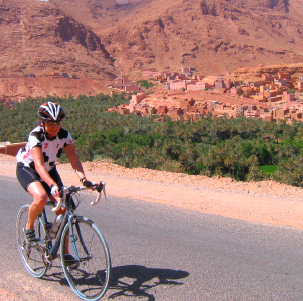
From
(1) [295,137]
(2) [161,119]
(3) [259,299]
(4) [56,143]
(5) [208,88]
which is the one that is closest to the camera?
(3) [259,299]

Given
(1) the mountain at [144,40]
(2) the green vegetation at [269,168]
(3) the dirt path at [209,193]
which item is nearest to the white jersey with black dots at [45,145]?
(3) the dirt path at [209,193]

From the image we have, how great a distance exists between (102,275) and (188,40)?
311 ft

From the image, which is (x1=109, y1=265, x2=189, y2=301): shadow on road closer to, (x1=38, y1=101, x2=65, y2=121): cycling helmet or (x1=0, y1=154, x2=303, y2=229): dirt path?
(x1=38, y1=101, x2=65, y2=121): cycling helmet

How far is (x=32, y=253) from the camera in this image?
3.69m

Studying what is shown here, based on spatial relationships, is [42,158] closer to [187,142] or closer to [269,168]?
[269,168]

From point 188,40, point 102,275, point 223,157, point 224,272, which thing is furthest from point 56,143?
point 188,40

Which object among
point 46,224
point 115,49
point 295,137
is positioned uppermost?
point 115,49

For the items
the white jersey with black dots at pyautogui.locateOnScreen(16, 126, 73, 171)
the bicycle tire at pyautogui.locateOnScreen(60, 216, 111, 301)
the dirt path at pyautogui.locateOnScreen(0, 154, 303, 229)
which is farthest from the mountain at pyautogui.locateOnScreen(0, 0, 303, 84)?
the bicycle tire at pyautogui.locateOnScreen(60, 216, 111, 301)

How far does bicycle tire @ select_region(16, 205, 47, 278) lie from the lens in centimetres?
357

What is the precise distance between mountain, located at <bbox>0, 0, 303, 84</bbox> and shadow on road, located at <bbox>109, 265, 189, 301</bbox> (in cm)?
7054

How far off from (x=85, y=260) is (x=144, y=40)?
94.1 meters

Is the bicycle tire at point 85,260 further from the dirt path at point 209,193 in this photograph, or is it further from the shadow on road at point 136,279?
the dirt path at point 209,193

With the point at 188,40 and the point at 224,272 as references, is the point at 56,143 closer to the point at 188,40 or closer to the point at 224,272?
the point at 224,272

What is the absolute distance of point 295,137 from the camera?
34312 mm
